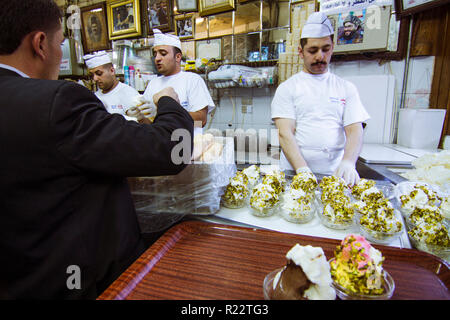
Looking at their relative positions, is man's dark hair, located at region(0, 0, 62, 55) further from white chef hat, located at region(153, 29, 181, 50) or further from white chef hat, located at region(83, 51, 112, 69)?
white chef hat, located at region(83, 51, 112, 69)

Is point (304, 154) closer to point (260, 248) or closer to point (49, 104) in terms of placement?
point (260, 248)

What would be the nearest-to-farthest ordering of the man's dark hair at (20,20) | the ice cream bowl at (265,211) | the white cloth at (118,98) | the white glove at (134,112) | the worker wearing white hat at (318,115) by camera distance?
1. the man's dark hair at (20,20)
2. the ice cream bowl at (265,211)
3. the white glove at (134,112)
4. the worker wearing white hat at (318,115)
5. the white cloth at (118,98)

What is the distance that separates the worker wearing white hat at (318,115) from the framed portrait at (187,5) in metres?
2.12

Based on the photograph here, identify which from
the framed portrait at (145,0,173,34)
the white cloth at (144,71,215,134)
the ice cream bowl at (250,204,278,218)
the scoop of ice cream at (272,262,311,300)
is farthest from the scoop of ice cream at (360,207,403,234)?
the framed portrait at (145,0,173,34)

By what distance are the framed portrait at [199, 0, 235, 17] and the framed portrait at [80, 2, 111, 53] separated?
2.10 metres

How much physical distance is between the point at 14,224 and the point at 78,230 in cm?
16

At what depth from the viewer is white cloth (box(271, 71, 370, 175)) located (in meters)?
2.17

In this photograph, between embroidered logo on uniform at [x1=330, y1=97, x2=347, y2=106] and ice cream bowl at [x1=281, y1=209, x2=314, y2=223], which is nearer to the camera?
ice cream bowl at [x1=281, y1=209, x2=314, y2=223]

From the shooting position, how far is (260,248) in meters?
0.91

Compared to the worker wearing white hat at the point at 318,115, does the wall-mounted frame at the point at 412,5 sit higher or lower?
higher

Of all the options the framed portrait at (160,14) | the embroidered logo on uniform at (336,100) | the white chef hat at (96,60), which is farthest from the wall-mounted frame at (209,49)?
the embroidered logo on uniform at (336,100)

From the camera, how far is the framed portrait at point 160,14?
397cm

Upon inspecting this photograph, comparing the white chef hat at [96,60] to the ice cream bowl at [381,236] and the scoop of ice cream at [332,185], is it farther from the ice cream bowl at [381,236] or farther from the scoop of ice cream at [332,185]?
the ice cream bowl at [381,236]
